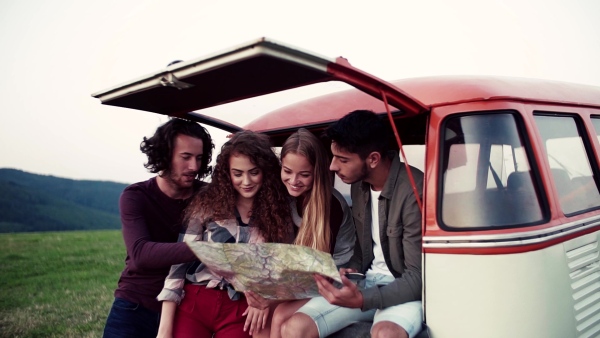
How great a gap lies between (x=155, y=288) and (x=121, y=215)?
0.53 meters

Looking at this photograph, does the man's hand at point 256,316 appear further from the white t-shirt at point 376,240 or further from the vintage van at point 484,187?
the vintage van at point 484,187

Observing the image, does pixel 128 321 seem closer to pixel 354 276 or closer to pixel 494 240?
pixel 354 276

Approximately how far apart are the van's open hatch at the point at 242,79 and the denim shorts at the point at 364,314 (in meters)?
1.05

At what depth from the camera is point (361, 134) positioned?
3.13 meters

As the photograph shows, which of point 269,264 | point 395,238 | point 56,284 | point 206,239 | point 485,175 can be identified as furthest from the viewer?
point 56,284

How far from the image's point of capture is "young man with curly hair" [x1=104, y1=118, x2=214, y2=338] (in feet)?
11.1

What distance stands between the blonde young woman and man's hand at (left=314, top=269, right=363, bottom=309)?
0.46 metres

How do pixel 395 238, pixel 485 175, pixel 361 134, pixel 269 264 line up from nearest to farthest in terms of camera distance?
1. pixel 269 264
2. pixel 485 175
3. pixel 395 238
4. pixel 361 134

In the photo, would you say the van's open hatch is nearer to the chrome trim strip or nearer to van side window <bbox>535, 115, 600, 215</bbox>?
the chrome trim strip

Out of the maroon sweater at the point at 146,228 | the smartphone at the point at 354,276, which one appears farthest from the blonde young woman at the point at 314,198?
the maroon sweater at the point at 146,228

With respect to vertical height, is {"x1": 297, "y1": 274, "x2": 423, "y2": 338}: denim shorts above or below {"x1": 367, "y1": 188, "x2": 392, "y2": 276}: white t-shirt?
below

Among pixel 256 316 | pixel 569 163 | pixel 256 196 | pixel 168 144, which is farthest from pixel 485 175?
pixel 168 144

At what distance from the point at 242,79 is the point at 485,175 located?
141 cm

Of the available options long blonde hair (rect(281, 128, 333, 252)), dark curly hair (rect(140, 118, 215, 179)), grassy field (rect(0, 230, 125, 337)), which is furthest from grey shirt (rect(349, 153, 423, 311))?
grassy field (rect(0, 230, 125, 337))
